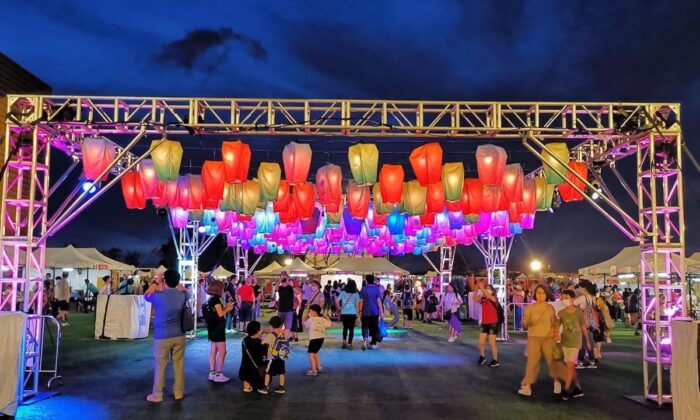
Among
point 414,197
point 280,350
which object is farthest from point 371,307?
point 280,350

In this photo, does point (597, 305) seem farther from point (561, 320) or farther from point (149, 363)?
point (149, 363)

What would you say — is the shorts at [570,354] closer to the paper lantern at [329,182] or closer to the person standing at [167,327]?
the person standing at [167,327]

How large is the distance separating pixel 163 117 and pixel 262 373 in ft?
15.0

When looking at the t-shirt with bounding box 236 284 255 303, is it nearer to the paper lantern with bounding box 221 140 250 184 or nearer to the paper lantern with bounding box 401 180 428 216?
the paper lantern with bounding box 401 180 428 216

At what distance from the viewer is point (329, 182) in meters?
12.7

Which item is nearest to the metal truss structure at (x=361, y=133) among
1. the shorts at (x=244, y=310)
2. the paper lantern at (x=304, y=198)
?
the paper lantern at (x=304, y=198)

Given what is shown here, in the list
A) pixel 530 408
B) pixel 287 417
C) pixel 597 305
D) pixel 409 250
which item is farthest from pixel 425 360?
pixel 409 250

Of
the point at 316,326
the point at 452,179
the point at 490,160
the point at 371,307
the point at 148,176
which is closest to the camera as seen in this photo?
the point at 316,326

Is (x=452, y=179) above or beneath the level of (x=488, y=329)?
above

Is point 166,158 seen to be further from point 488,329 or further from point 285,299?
point 488,329

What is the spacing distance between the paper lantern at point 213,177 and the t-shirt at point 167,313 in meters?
4.18

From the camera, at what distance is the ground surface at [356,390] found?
24.2 ft

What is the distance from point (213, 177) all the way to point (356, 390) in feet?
17.5

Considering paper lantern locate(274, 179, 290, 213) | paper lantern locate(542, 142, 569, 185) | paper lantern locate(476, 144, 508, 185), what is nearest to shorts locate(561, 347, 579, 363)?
paper lantern locate(542, 142, 569, 185)
